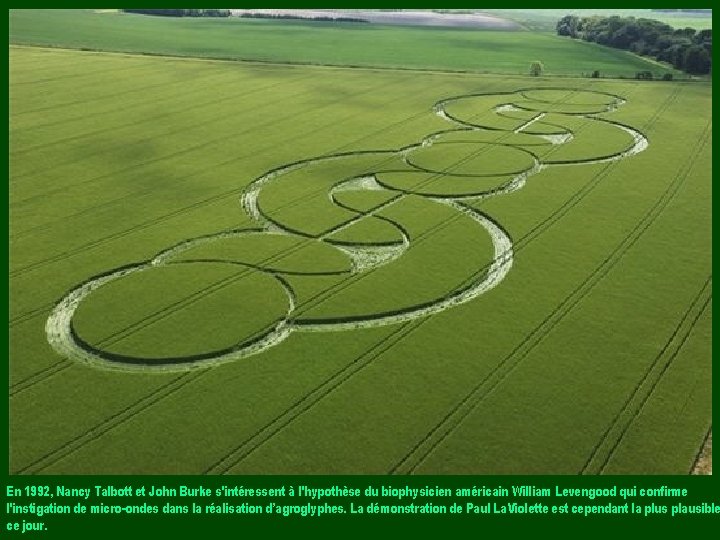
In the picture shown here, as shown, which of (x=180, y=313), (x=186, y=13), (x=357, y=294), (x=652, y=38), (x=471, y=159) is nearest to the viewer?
(x=180, y=313)

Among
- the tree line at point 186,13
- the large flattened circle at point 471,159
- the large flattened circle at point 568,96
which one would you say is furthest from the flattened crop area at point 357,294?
the tree line at point 186,13

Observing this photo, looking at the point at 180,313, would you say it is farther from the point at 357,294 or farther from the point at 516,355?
the point at 516,355

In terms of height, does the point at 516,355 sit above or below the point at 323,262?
below

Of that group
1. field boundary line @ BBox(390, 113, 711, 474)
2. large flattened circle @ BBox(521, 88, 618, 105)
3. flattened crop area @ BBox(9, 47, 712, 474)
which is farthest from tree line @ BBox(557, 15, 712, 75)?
field boundary line @ BBox(390, 113, 711, 474)

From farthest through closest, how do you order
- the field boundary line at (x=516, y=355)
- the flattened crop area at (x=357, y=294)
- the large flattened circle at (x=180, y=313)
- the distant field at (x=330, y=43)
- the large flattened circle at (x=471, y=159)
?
the distant field at (x=330, y=43) < the large flattened circle at (x=471, y=159) < the large flattened circle at (x=180, y=313) < the flattened crop area at (x=357, y=294) < the field boundary line at (x=516, y=355)

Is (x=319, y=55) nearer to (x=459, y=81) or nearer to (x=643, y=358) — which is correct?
(x=459, y=81)

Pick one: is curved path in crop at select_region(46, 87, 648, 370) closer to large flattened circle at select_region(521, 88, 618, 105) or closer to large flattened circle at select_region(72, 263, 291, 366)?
large flattened circle at select_region(72, 263, 291, 366)

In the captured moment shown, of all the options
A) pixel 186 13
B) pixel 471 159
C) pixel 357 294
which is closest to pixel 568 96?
pixel 471 159

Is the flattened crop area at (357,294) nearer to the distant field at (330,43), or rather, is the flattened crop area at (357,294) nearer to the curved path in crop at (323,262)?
the curved path in crop at (323,262)
